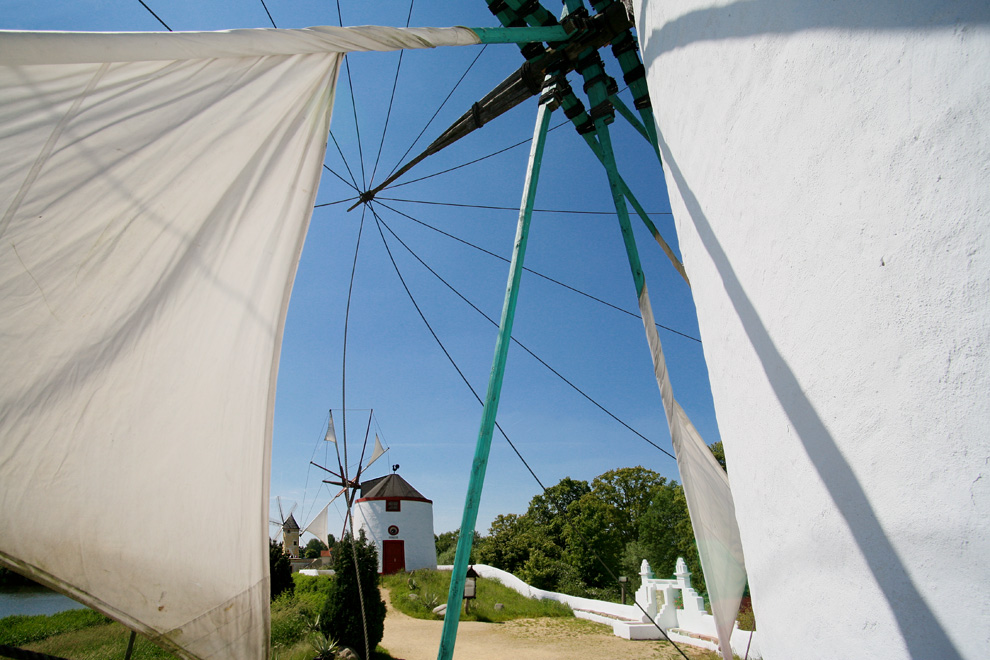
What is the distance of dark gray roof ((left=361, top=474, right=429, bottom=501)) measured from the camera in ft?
99.5

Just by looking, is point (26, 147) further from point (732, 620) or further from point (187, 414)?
point (732, 620)

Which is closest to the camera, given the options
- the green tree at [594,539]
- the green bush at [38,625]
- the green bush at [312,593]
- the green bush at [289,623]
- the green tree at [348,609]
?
the green tree at [348,609]

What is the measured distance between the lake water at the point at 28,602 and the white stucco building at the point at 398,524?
14.2m

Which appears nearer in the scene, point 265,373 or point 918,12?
point 918,12

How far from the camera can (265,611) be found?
9.43 ft

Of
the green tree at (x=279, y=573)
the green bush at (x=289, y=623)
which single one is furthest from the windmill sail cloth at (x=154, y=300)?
the green tree at (x=279, y=573)

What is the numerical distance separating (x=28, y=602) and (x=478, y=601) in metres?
14.1

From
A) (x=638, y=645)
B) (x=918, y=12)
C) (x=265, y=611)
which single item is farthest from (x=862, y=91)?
(x=638, y=645)

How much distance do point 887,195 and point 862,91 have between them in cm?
28

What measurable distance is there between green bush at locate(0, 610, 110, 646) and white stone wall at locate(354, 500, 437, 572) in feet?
49.1

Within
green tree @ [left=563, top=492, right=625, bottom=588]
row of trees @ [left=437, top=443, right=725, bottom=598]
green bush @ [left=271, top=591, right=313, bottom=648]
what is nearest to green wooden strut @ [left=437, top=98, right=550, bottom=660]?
green bush @ [left=271, top=591, right=313, bottom=648]

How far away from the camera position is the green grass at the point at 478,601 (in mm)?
15375

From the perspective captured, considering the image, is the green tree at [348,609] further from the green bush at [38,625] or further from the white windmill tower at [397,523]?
the white windmill tower at [397,523]

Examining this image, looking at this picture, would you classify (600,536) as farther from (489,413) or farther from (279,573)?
(489,413)
